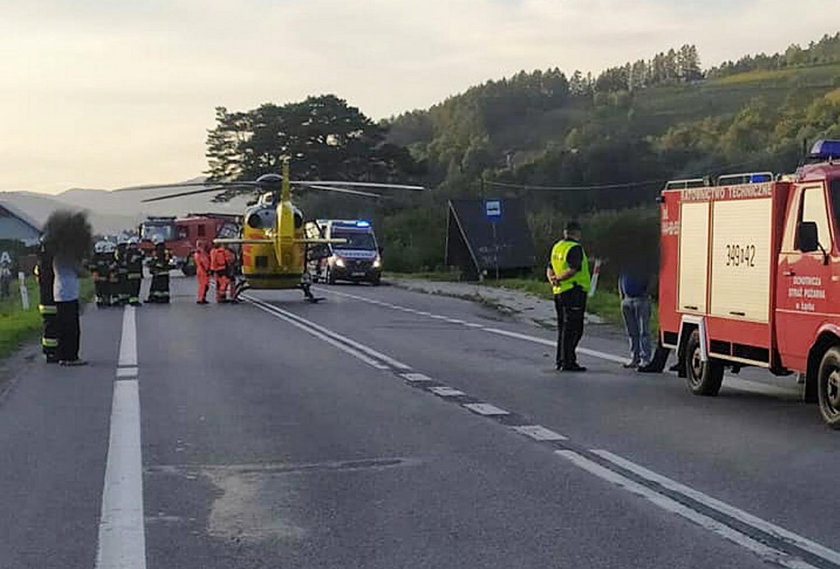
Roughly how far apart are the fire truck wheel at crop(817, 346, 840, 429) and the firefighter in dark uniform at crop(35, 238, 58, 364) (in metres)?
11.1

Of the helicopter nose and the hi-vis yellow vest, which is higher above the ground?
the helicopter nose

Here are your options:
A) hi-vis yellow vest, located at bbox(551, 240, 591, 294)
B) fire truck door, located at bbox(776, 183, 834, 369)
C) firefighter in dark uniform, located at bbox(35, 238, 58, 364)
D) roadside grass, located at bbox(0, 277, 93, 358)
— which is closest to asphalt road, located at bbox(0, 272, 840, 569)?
firefighter in dark uniform, located at bbox(35, 238, 58, 364)

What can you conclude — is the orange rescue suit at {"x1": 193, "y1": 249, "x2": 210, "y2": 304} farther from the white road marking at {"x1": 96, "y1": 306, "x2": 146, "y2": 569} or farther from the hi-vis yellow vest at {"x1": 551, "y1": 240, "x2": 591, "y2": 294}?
the white road marking at {"x1": 96, "y1": 306, "x2": 146, "y2": 569}

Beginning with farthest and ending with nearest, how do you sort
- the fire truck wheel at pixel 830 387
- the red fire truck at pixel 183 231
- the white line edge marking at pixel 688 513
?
the red fire truck at pixel 183 231 < the fire truck wheel at pixel 830 387 < the white line edge marking at pixel 688 513

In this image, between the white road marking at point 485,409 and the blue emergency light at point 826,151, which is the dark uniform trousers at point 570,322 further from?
the blue emergency light at point 826,151

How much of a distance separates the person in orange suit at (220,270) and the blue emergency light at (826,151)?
79.4 feet

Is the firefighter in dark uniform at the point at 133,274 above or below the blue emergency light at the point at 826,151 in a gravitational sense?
below

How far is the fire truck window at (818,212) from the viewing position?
38.4ft

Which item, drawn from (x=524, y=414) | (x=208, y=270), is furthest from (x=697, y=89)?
(x=524, y=414)

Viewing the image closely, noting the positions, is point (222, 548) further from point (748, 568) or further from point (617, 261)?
point (617, 261)

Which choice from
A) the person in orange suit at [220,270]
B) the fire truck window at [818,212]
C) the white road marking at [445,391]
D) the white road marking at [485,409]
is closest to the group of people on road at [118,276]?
the person in orange suit at [220,270]

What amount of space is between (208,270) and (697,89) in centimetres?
9578

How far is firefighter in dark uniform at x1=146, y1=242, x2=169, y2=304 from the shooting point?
3584 cm

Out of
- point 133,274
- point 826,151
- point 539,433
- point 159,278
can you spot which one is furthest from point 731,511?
point 159,278
